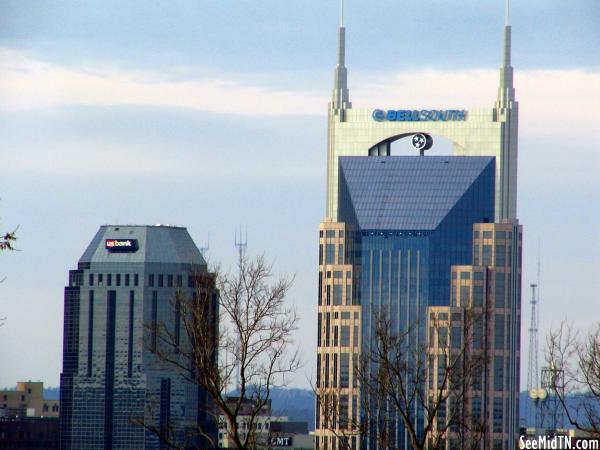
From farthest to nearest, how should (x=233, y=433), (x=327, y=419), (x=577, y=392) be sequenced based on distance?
(x=577, y=392), (x=327, y=419), (x=233, y=433)

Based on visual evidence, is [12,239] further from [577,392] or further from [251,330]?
[577,392]

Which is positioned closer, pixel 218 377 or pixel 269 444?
pixel 218 377

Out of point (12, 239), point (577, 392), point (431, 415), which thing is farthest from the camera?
point (577, 392)

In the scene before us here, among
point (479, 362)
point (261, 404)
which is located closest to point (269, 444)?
point (261, 404)

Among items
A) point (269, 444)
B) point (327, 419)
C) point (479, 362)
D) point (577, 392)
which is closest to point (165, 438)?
point (269, 444)

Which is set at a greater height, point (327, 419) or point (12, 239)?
point (12, 239)

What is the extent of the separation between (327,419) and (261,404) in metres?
13.4

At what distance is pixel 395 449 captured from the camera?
95312 mm

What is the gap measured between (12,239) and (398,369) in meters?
30.4

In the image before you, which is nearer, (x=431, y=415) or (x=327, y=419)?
(x=431, y=415)

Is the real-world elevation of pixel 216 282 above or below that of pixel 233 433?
above

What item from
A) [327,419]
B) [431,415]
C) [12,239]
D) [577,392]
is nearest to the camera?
[12,239]

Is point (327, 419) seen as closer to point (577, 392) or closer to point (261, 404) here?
point (261, 404)

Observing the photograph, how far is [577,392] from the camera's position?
387 ft
